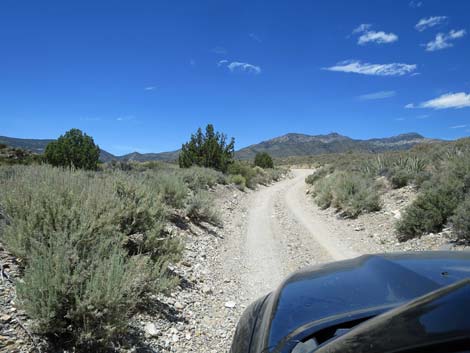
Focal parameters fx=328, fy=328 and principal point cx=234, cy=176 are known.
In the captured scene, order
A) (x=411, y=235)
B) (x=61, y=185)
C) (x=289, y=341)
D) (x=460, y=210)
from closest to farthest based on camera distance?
(x=289, y=341) → (x=61, y=185) → (x=460, y=210) → (x=411, y=235)

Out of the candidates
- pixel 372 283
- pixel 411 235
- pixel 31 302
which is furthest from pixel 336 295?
pixel 411 235

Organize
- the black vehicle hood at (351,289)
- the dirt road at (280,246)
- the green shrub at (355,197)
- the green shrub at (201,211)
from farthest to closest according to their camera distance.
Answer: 1. the green shrub at (355,197)
2. the green shrub at (201,211)
3. the dirt road at (280,246)
4. the black vehicle hood at (351,289)

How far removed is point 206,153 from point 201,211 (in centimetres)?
1363

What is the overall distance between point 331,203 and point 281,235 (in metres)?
5.37

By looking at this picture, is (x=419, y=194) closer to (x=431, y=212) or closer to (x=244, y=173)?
(x=431, y=212)

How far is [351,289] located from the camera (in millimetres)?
2127

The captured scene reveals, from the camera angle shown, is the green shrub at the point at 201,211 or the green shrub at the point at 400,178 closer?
the green shrub at the point at 201,211

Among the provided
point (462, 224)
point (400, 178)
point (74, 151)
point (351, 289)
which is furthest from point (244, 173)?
point (351, 289)

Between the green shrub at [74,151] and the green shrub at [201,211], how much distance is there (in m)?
11.5

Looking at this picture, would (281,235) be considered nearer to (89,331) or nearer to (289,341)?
(89,331)

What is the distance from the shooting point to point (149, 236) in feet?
18.0

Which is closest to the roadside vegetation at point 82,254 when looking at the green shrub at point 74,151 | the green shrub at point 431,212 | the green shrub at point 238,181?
the green shrub at point 431,212

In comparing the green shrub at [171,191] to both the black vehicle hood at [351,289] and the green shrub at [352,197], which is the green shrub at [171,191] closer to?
the green shrub at [352,197]

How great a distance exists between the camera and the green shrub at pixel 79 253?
298cm
